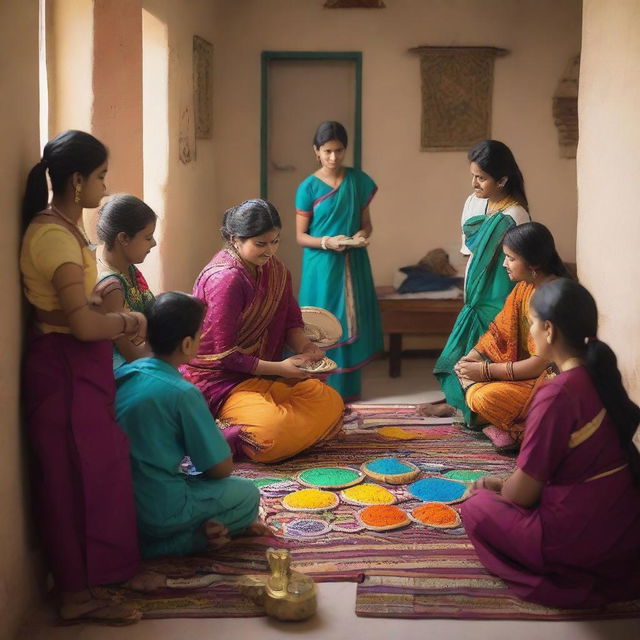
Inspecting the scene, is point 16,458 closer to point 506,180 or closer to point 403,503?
point 403,503

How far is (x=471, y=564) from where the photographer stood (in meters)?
3.34

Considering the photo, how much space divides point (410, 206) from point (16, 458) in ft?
17.0

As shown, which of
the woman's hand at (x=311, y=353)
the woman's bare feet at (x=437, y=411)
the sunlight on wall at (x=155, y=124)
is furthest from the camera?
the sunlight on wall at (x=155, y=124)

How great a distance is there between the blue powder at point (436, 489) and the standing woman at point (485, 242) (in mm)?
956

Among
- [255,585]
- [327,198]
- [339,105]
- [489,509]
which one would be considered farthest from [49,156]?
[339,105]

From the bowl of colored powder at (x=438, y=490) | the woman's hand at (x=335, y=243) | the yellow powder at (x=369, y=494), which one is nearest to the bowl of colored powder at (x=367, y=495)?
the yellow powder at (x=369, y=494)

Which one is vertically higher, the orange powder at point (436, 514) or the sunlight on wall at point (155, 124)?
the sunlight on wall at point (155, 124)

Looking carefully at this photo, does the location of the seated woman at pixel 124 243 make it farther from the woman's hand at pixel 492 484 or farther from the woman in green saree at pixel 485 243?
the woman in green saree at pixel 485 243

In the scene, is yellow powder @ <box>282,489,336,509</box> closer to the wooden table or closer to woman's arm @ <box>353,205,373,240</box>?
woman's arm @ <box>353,205,373,240</box>

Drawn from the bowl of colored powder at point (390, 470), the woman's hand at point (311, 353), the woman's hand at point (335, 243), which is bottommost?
the bowl of colored powder at point (390, 470)

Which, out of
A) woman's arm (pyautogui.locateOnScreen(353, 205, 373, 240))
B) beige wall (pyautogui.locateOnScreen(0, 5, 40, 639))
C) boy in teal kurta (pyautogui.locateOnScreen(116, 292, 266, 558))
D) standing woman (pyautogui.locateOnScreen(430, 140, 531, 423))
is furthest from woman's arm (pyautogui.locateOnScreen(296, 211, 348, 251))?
beige wall (pyautogui.locateOnScreen(0, 5, 40, 639))

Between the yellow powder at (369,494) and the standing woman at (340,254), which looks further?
the standing woman at (340,254)

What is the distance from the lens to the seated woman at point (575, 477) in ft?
9.63

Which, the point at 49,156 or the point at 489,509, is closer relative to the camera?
the point at 49,156
